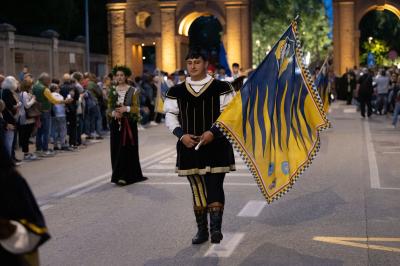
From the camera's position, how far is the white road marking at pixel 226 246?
26.6 ft

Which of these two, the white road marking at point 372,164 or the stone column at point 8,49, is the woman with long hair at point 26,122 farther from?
the stone column at point 8,49

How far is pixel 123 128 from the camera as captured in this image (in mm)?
13891

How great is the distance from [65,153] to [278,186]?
12.4 m

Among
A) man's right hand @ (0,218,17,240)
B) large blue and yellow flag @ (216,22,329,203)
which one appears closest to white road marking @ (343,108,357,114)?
large blue and yellow flag @ (216,22,329,203)

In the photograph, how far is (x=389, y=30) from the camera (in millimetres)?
84062

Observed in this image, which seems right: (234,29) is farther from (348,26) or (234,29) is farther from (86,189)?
(86,189)

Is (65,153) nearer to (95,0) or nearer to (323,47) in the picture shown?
(95,0)

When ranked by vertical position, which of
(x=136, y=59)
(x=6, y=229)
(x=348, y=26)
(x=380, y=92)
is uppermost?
(x=348, y=26)

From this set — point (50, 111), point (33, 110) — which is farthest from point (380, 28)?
point (33, 110)

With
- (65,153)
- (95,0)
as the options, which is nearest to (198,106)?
(65,153)

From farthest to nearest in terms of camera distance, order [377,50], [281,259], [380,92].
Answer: [377,50] → [380,92] → [281,259]

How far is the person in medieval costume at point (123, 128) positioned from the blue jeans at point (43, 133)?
236 inches

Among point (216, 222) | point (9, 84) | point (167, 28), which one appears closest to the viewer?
point (216, 222)

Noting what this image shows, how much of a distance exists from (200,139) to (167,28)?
47.7 meters
